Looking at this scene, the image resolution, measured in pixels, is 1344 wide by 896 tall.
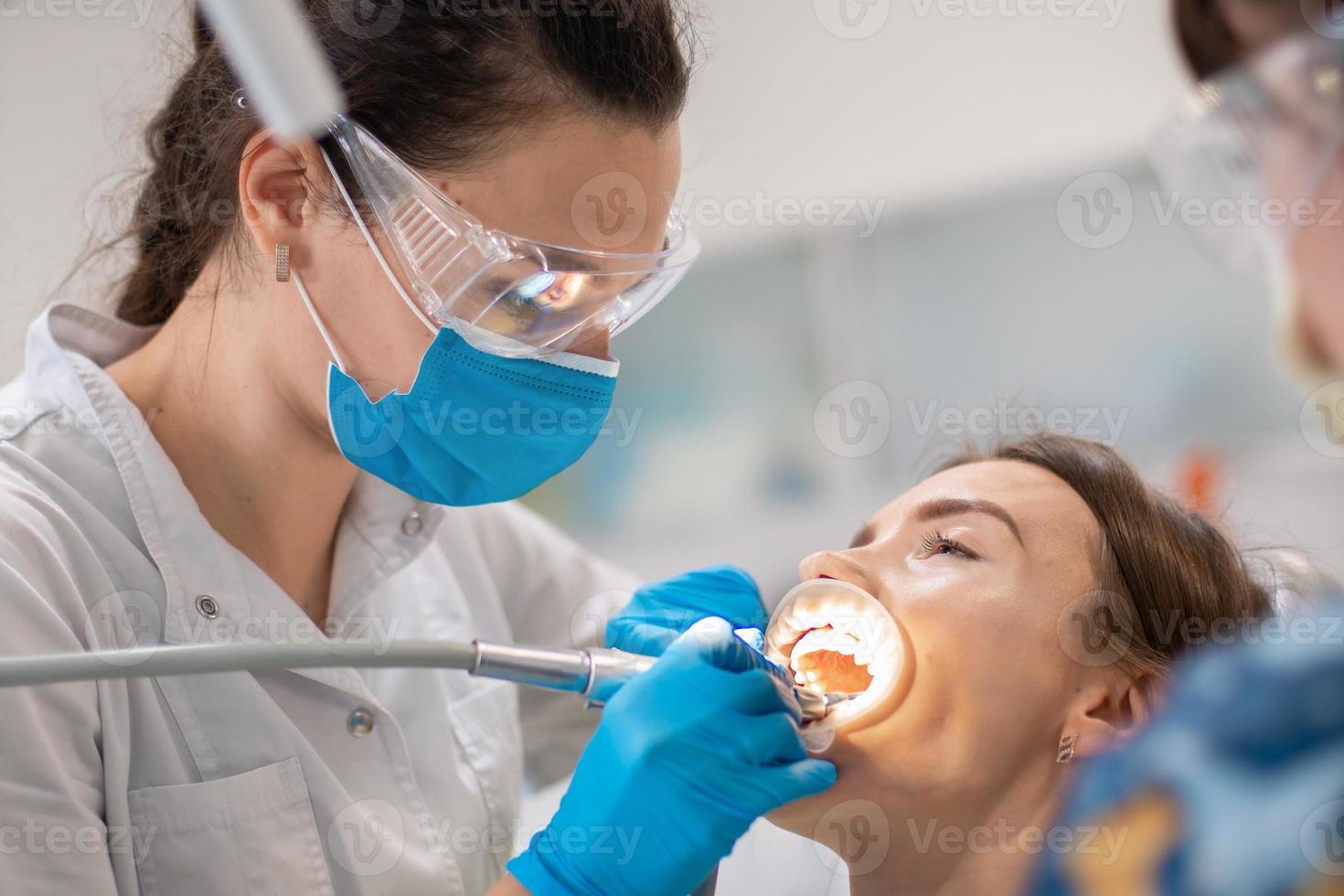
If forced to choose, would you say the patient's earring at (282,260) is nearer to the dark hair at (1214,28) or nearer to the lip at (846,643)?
the lip at (846,643)

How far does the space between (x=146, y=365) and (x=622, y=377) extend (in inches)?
112

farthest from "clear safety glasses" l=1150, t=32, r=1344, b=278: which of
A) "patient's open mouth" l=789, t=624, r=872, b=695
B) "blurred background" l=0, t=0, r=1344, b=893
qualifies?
"blurred background" l=0, t=0, r=1344, b=893

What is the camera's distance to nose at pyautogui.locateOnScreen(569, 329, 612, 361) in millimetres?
1422

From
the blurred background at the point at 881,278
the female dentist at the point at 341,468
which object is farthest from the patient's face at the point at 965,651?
the blurred background at the point at 881,278

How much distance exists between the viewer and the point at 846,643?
56.4 inches

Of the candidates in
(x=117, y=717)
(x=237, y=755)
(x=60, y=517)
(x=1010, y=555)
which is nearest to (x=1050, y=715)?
(x=1010, y=555)

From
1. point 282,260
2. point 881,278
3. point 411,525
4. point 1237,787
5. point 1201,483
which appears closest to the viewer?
point 1237,787

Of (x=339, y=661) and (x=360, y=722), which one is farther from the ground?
(x=339, y=661)

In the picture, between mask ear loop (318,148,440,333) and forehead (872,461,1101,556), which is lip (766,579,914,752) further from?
mask ear loop (318,148,440,333)

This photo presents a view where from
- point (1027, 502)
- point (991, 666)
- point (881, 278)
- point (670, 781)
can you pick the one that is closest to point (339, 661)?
point (670, 781)

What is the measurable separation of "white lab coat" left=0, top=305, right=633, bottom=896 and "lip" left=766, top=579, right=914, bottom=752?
1.75 feet

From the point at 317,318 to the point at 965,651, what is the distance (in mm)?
890

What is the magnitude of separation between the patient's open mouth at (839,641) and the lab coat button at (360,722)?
0.55m

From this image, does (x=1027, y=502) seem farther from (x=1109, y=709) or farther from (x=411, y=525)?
(x=411, y=525)
